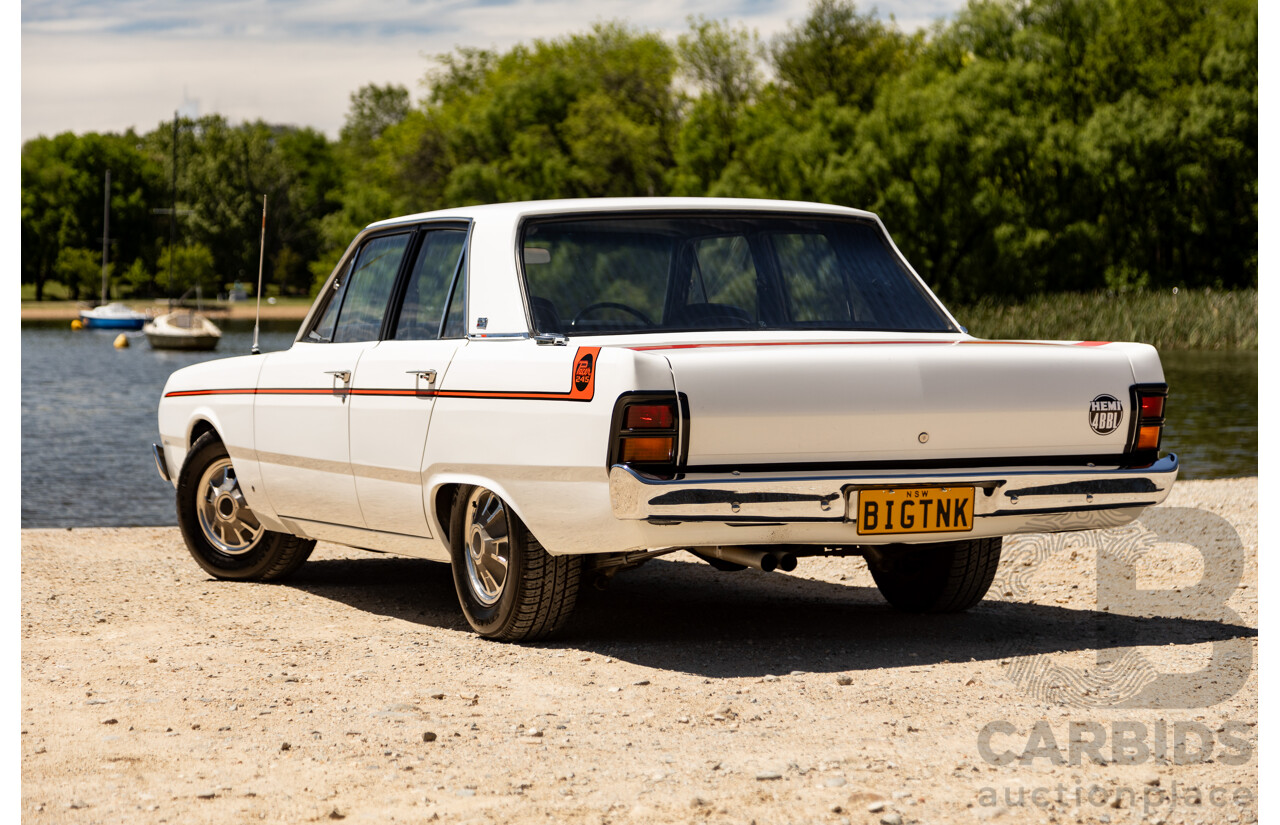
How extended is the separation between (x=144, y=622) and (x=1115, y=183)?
56015 millimetres

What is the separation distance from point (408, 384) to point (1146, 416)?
118 inches

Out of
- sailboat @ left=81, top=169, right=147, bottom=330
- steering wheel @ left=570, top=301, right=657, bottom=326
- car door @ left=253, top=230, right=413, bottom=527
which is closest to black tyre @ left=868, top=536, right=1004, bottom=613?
steering wheel @ left=570, top=301, right=657, bottom=326

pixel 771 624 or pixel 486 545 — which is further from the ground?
pixel 486 545

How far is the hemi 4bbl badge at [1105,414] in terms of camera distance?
573cm

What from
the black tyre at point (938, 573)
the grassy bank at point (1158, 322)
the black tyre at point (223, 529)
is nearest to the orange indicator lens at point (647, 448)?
the black tyre at point (938, 573)

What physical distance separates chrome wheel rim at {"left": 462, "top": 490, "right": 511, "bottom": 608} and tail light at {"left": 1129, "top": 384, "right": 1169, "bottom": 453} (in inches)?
97.8

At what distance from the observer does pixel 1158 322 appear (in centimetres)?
3688

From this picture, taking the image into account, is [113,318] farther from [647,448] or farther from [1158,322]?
[647,448]

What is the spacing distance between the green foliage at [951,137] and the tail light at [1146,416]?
48018mm

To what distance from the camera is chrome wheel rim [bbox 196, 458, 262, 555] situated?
7.89m

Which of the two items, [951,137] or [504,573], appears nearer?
[504,573]

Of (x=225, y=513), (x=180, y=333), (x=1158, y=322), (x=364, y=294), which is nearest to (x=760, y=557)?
(x=364, y=294)

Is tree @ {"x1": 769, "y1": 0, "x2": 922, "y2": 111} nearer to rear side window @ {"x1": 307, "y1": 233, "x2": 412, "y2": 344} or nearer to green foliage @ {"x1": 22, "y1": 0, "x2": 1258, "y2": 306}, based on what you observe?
green foliage @ {"x1": 22, "y1": 0, "x2": 1258, "y2": 306}

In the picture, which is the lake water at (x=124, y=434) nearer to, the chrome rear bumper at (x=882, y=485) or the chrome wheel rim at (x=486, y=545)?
the chrome wheel rim at (x=486, y=545)
